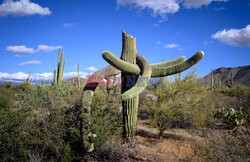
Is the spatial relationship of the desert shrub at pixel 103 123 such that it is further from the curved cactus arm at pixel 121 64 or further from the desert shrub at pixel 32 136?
the curved cactus arm at pixel 121 64

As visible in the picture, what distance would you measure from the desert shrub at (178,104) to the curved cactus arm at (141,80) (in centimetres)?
211

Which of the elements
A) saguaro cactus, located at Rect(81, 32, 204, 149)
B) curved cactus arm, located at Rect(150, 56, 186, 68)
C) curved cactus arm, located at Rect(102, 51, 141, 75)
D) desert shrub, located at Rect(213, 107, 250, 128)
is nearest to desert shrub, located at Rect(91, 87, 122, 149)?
saguaro cactus, located at Rect(81, 32, 204, 149)

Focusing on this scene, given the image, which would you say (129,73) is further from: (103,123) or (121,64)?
→ (103,123)

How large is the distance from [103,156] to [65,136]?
1.10 meters

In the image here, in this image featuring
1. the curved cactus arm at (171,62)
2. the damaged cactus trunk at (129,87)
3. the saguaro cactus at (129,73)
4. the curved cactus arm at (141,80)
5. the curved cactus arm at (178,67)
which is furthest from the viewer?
the curved cactus arm at (171,62)

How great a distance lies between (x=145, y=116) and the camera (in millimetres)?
9562

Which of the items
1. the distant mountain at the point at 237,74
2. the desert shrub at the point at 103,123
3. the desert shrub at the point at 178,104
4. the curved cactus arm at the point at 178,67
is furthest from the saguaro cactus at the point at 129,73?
the distant mountain at the point at 237,74

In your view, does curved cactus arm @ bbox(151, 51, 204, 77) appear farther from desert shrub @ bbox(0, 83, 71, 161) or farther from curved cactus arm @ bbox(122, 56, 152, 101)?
desert shrub @ bbox(0, 83, 71, 161)

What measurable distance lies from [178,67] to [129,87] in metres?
1.40

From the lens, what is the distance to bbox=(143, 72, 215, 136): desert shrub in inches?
270

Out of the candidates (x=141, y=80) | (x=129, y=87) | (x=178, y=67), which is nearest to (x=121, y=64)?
(x=141, y=80)

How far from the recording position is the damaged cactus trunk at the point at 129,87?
539cm

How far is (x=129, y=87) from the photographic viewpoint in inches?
212

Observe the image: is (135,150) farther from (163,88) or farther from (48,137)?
(163,88)
